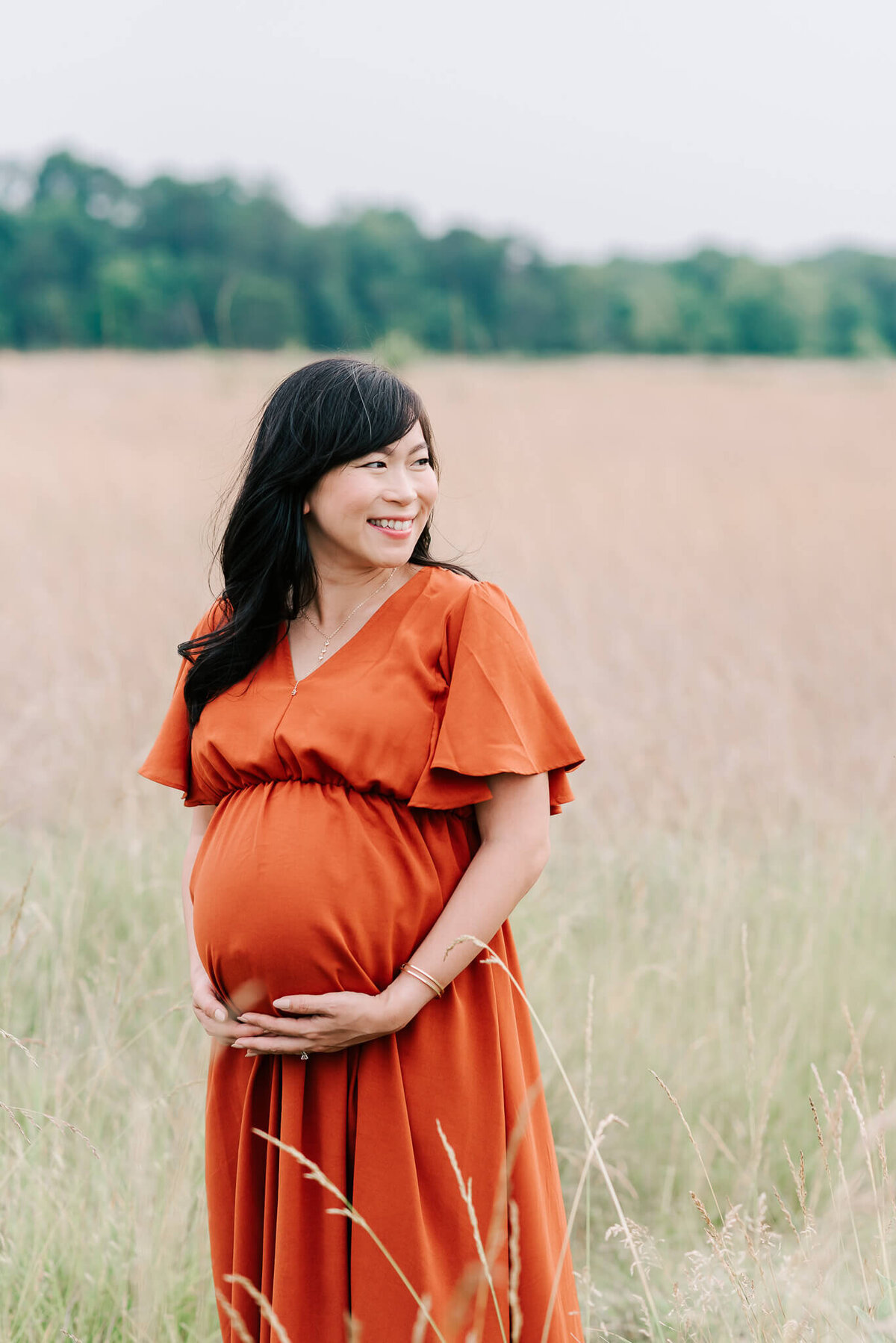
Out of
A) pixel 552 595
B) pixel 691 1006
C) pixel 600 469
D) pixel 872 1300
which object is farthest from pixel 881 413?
pixel 872 1300

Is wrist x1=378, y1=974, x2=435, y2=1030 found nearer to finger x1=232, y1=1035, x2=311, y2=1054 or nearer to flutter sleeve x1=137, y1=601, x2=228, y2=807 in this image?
finger x1=232, y1=1035, x2=311, y2=1054

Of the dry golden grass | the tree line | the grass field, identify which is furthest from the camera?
the tree line

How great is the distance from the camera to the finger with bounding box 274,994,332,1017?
142 cm

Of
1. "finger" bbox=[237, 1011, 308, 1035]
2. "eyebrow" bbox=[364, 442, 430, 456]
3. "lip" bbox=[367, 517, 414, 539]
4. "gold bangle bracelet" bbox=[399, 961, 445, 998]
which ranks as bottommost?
"finger" bbox=[237, 1011, 308, 1035]

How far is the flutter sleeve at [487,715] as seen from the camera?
1.42m

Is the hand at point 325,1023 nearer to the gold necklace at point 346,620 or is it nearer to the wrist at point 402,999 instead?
the wrist at point 402,999

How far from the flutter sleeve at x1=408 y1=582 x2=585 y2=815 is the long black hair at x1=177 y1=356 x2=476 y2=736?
0.19m

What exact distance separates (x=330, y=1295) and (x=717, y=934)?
1918 mm

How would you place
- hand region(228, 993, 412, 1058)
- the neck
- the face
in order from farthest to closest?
the neck, the face, hand region(228, 993, 412, 1058)

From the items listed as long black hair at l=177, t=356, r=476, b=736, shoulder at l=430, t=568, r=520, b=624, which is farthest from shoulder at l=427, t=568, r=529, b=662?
long black hair at l=177, t=356, r=476, b=736

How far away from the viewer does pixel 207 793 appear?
170 centimetres

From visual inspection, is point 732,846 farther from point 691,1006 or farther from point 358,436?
point 358,436

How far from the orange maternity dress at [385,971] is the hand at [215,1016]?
3cm

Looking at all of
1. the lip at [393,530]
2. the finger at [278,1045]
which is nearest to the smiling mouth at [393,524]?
the lip at [393,530]
